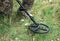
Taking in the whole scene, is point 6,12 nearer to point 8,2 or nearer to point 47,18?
point 8,2

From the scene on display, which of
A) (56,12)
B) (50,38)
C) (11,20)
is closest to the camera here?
(50,38)

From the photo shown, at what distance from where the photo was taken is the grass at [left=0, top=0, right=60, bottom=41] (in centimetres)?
312

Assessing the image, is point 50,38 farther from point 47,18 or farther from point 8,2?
point 8,2

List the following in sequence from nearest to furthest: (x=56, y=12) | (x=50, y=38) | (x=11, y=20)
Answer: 1. (x=50, y=38)
2. (x=11, y=20)
3. (x=56, y=12)

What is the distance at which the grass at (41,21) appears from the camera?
10.3 feet

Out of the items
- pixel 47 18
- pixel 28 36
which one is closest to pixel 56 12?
pixel 47 18

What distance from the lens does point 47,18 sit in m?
3.50

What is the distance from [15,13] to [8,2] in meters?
0.29

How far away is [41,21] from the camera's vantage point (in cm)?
345

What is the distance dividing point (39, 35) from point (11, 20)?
48 centimetres

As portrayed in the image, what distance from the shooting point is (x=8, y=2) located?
128 inches

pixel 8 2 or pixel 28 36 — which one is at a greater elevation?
pixel 8 2

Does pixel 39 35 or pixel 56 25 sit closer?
pixel 39 35

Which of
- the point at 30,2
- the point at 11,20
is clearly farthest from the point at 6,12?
the point at 30,2
